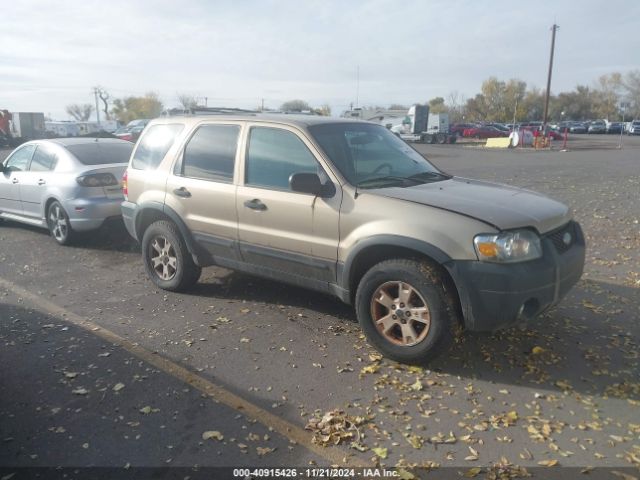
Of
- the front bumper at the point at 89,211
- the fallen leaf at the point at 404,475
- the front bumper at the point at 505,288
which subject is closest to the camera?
the fallen leaf at the point at 404,475

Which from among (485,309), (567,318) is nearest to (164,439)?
(485,309)

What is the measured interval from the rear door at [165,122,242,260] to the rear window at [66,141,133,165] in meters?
3.14

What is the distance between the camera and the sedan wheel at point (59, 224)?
7.97 m

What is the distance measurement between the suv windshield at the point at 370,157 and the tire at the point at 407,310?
828mm

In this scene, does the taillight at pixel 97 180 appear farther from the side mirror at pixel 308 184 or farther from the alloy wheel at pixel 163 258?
the side mirror at pixel 308 184

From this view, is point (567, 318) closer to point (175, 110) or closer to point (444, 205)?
point (444, 205)

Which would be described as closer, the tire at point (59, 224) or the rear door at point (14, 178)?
the tire at point (59, 224)

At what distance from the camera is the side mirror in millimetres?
4305

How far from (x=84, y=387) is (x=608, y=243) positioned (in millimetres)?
7115

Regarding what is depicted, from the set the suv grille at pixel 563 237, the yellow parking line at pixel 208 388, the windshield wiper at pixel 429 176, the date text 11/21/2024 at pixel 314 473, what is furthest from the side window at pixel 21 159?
the suv grille at pixel 563 237

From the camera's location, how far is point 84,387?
3.85m

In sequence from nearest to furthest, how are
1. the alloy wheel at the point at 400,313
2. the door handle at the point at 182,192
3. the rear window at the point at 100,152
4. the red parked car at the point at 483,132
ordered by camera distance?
1. the alloy wheel at the point at 400,313
2. the door handle at the point at 182,192
3. the rear window at the point at 100,152
4. the red parked car at the point at 483,132

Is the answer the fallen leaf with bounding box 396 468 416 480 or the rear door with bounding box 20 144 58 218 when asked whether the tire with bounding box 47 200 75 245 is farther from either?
the fallen leaf with bounding box 396 468 416 480

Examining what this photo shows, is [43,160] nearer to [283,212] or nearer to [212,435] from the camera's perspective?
[283,212]
